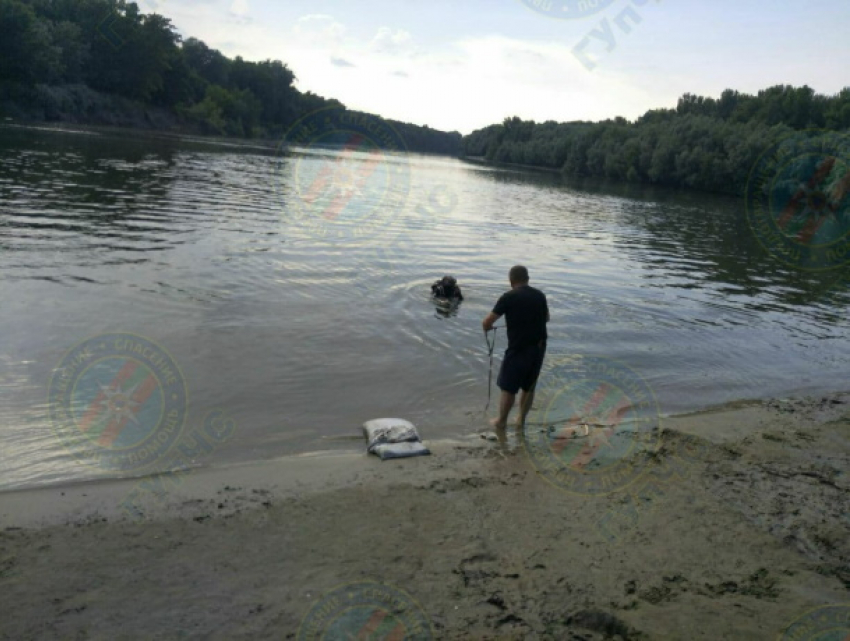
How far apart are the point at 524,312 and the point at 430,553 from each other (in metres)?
3.80

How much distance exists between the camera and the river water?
8422 mm

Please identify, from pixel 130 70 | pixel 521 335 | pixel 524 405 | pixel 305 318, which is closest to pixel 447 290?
pixel 305 318

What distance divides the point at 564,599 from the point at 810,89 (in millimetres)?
120396

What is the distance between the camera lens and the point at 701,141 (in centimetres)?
8725

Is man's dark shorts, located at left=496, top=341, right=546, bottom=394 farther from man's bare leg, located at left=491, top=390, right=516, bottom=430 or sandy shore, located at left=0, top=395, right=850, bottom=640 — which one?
sandy shore, located at left=0, top=395, right=850, bottom=640

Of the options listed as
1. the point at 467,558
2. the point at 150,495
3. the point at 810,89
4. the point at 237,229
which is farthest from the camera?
the point at 810,89

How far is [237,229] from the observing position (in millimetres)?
22531

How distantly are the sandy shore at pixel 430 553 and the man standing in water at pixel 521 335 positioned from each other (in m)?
1.22

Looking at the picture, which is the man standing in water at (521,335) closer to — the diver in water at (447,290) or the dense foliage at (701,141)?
the diver in water at (447,290)

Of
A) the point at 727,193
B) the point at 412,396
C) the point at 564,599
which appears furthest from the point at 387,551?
the point at 727,193

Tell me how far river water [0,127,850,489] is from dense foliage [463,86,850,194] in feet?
196

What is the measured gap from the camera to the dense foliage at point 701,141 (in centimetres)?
8306

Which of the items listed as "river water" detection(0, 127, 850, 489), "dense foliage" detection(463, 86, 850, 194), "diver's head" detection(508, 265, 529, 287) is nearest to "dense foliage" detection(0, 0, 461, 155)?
"river water" detection(0, 127, 850, 489)

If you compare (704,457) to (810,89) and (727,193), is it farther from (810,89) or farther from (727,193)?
(810,89)
